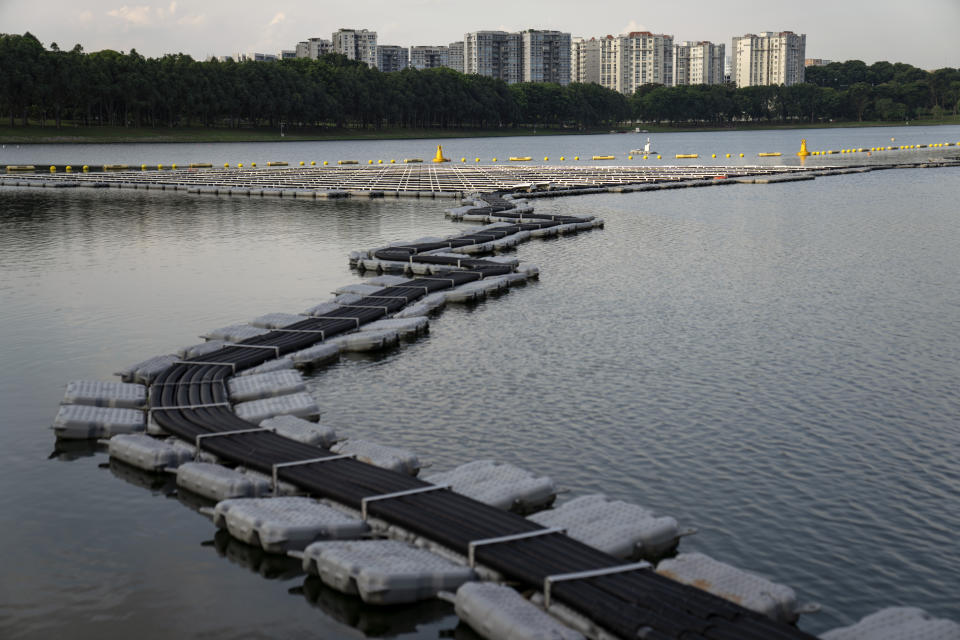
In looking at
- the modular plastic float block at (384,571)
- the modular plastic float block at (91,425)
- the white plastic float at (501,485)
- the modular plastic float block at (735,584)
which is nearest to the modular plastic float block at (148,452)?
the modular plastic float block at (91,425)

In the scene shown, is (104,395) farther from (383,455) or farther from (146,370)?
(383,455)

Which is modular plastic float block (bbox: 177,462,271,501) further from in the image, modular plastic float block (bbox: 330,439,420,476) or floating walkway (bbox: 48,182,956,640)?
modular plastic float block (bbox: 330,439,420,476)

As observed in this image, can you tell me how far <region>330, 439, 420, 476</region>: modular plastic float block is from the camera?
21766 mm

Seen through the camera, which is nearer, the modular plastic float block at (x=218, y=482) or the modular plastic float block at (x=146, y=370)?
the modular plastic float block at (x=218, y=482)

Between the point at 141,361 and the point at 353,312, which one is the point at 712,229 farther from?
the point at 141,361

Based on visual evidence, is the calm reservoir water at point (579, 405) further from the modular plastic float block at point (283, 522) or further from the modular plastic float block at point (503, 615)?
the modular plastic float block at point (503, 615)

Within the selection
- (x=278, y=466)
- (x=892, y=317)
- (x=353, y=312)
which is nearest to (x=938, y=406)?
(x=892, y=317)

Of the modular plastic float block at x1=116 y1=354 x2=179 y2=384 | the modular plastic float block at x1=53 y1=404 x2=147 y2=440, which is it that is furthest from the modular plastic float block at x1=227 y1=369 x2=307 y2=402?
the modular plastic float block at x1=53 y1=404 x2=147 y2=440

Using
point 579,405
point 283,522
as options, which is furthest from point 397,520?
point 579,405

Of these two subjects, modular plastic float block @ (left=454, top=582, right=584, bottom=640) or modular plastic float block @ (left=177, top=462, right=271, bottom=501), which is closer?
modular plastic float block @ (left=454, top=582, right=584, bottom=640)

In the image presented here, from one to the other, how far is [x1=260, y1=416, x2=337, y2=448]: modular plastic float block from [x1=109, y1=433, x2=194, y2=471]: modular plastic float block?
85.7 inches

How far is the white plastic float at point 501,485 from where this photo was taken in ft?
65.4

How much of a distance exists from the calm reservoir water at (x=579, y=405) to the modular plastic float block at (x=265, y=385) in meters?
1.25

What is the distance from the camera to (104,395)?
27.1 m
